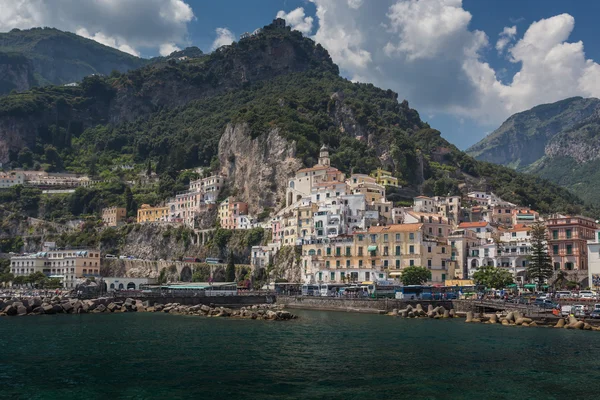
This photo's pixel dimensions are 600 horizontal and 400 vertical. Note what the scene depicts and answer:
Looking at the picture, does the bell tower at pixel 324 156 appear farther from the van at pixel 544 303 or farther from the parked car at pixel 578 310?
the parked car at pixel 578 310

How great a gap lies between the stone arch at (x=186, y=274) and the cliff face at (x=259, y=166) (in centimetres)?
1878

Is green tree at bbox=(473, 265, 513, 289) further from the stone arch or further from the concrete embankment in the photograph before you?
the stone arch

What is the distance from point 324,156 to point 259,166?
1396 centimetres

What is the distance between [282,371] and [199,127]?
15097 centimetres

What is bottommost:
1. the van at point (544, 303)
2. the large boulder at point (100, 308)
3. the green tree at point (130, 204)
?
the large boulder at point (100, 308)

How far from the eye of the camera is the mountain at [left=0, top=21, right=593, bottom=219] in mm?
122500

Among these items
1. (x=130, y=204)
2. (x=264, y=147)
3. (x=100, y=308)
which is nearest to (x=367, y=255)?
(x=100, y=308)

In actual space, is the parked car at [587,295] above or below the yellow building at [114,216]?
below

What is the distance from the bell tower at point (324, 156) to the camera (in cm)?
11457

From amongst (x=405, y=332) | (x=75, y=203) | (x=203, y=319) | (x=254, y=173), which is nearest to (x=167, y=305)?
(x=203, y=319)

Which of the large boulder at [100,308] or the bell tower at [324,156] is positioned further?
the bell tower at [324,156]

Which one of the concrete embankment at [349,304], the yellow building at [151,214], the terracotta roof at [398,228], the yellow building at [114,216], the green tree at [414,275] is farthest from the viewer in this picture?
the yellow building at [114,216]

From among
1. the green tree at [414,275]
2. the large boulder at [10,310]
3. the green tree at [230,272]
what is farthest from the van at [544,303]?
the large boulder at [10,310]

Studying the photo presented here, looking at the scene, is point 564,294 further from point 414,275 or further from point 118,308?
point 118,308
